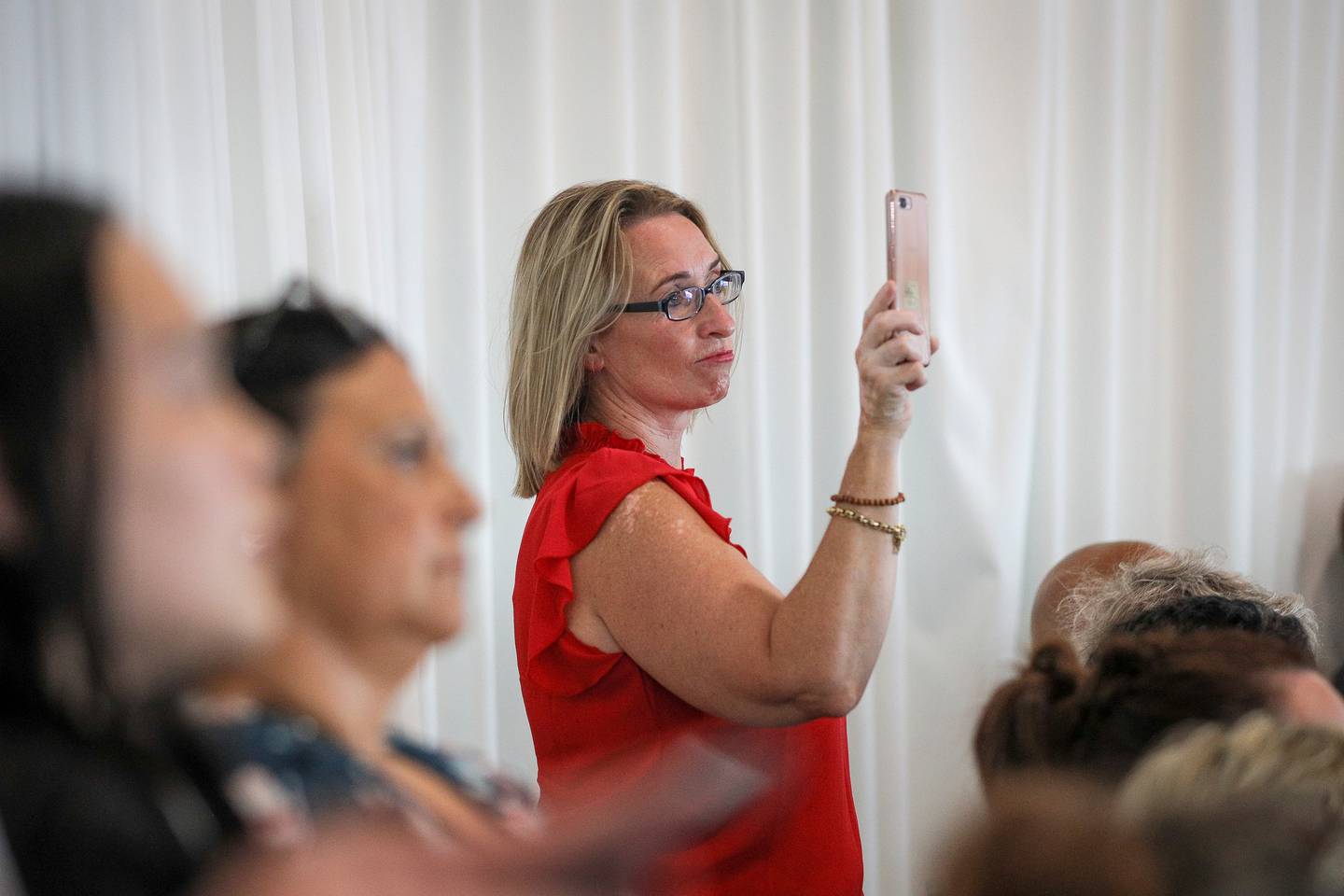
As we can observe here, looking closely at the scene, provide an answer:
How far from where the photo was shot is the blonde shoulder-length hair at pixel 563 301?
1.58 metres

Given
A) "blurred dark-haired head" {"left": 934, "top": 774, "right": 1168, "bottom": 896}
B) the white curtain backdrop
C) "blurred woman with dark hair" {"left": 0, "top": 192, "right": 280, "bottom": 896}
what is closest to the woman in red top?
"blurred dark-haired head" {"left": 934, "top": 774, "right": 1168, "bottom": 896}

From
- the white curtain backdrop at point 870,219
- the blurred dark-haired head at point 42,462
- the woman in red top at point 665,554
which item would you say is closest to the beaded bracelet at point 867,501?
the woman in red top at point 665,554

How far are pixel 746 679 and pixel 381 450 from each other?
2.21 feet

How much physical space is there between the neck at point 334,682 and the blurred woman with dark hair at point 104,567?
3.3 inches

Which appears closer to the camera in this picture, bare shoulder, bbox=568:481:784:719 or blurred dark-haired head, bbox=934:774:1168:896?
blurred dark-haired head, bbox=934:774:1168:896

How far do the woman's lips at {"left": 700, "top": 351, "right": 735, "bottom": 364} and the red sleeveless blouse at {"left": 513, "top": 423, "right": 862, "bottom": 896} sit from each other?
0.68ft

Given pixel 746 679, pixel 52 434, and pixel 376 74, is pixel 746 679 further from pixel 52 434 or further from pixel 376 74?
pixel 376 74

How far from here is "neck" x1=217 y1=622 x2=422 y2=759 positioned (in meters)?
0.62

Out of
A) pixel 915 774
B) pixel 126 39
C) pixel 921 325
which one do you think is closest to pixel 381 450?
pixel 921 325

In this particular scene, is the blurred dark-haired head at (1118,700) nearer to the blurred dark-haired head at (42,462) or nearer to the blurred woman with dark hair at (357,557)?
the blurred woman with dark hair at (357,557)

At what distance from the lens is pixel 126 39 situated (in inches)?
82.1

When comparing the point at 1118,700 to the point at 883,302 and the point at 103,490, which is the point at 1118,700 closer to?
the point at 883,302

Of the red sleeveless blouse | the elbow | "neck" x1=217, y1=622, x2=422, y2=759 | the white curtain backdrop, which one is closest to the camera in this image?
"neck" x1=217, y1=622, x2=422, y2=759

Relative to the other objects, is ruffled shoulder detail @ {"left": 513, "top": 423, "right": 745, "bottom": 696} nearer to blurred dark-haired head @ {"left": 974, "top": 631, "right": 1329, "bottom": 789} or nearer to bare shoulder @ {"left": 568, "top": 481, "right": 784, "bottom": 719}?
bare shoulder @ {"left": 568, "top": 481, "right": 784, "bottom": 719}
